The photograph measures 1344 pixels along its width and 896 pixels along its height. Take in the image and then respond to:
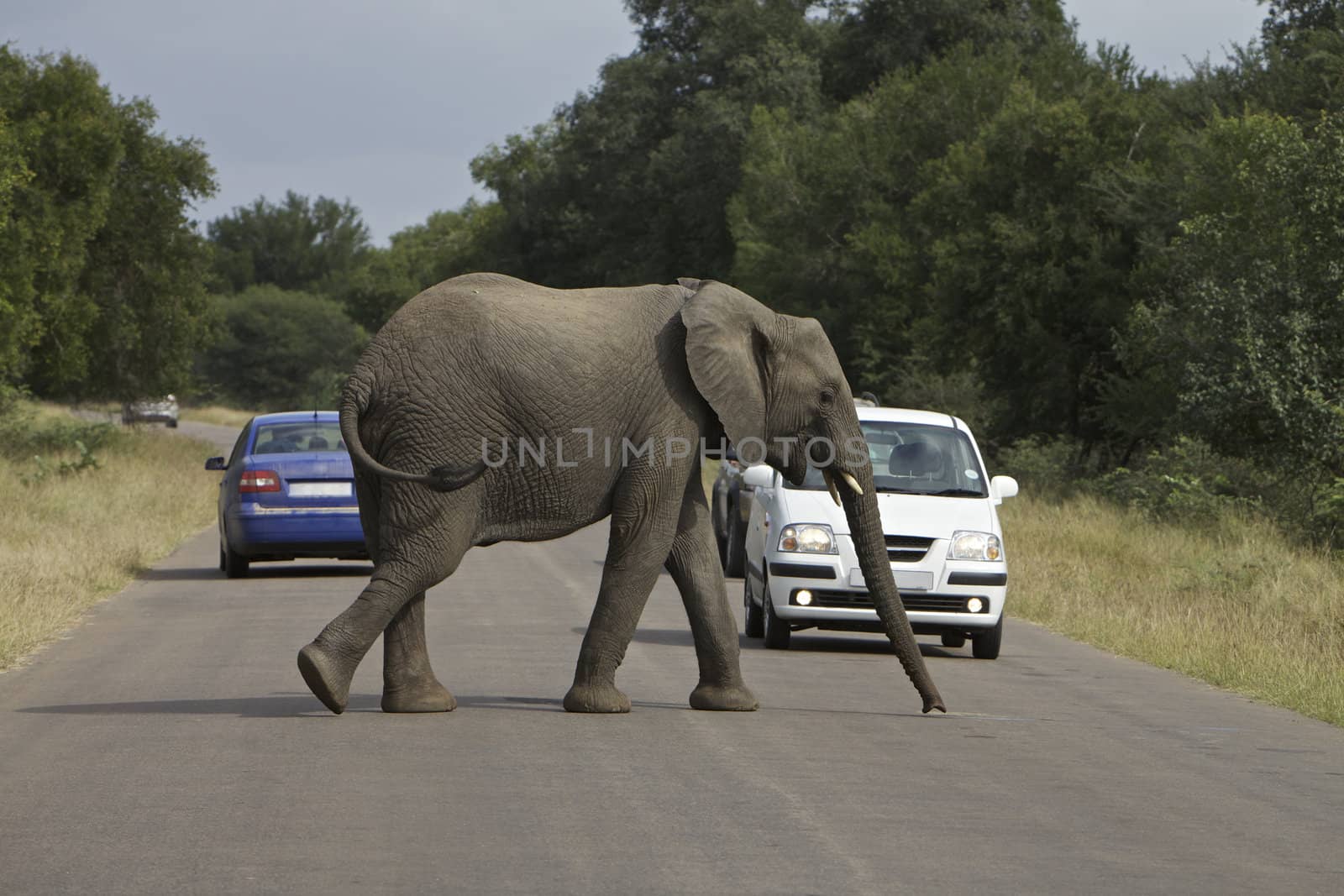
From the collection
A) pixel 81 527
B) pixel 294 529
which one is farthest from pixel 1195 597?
pixel 81 527

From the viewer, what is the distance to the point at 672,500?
419 inches

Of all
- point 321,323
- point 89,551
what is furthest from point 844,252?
point 321,323

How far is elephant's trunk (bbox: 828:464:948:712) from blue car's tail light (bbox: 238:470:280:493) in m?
9.56

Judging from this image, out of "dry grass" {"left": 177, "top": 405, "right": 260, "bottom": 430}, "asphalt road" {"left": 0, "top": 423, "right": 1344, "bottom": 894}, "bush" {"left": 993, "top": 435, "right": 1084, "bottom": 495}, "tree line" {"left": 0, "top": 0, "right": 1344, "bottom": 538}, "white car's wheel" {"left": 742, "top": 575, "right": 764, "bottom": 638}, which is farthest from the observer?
"dry grass" {"left": 177, "top": 405, "right": 260, "bottom": 430}

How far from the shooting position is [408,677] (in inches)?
413

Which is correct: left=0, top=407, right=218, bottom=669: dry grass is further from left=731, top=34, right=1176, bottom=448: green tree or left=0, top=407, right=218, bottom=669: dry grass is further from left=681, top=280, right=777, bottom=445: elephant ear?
left=731, top=34, right=1176, bottom=448: green tree

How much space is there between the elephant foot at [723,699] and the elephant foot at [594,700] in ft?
1.68

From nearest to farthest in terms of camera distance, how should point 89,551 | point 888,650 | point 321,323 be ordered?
point 888,650 < point 89,551 < point 321,323

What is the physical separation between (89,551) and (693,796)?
13894 millimetres

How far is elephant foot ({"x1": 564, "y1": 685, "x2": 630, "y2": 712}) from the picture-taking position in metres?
10.5

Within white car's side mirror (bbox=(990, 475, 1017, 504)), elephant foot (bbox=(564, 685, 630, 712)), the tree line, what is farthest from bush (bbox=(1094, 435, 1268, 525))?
elephant foot (bbox=(564, 685, 630, 712))

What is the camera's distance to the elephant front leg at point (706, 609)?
35.7 feet

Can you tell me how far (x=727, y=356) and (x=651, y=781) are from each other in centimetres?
296

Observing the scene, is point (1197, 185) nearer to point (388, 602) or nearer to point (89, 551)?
point (89, 551)
